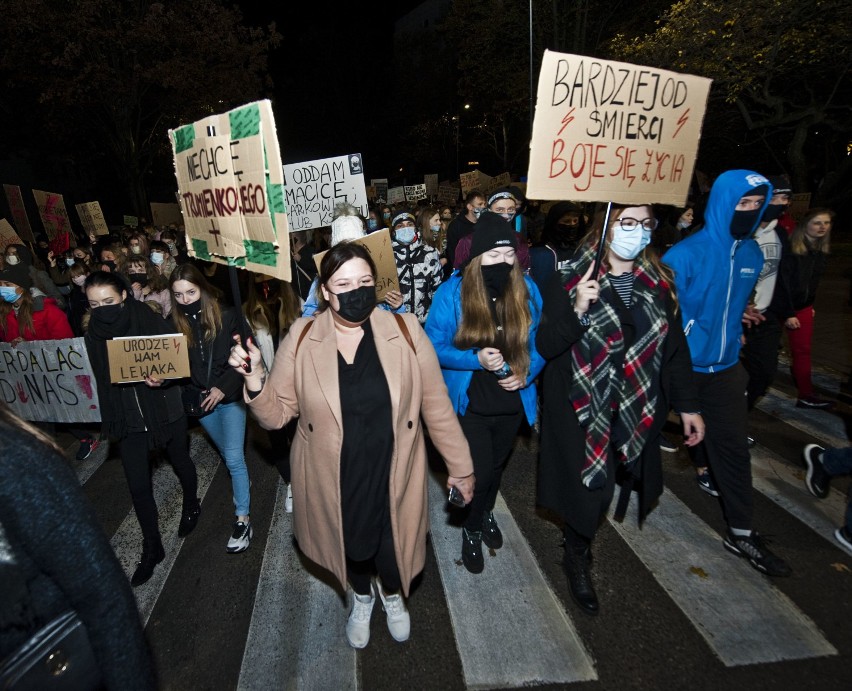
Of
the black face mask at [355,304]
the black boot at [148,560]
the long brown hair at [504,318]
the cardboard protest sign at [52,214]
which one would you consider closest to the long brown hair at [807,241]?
the long brown hair at [504,318]

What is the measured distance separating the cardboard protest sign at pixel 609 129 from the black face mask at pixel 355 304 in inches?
38.1

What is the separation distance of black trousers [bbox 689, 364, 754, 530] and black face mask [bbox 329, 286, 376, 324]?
2.37 metres

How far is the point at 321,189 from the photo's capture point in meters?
6.19

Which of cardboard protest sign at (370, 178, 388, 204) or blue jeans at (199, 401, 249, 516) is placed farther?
cardboard protest sign at (370, 178, 388, 204)

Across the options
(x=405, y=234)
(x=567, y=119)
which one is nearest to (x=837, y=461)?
(x=567, y=119)

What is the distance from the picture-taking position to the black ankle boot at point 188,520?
163 inches

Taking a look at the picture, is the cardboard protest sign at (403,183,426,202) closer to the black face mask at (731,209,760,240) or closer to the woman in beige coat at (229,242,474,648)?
the black face mask at (731,209,760,240)

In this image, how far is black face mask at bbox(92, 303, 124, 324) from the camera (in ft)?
11.3

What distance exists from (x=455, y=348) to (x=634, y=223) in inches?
49.7

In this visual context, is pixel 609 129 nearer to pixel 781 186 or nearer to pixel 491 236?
pixel 491 236

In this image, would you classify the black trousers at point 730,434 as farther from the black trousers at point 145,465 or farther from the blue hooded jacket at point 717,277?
the black trousers at point 145,465

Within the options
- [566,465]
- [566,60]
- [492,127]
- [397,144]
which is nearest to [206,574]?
[566,465]

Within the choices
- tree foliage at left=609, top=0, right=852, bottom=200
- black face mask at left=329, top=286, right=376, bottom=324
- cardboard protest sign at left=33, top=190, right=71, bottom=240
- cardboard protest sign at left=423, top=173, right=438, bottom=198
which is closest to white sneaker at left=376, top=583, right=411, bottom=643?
black face mask at left=329, top=286, right=376, bottom=324

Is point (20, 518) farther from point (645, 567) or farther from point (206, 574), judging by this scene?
point (645, 567)
